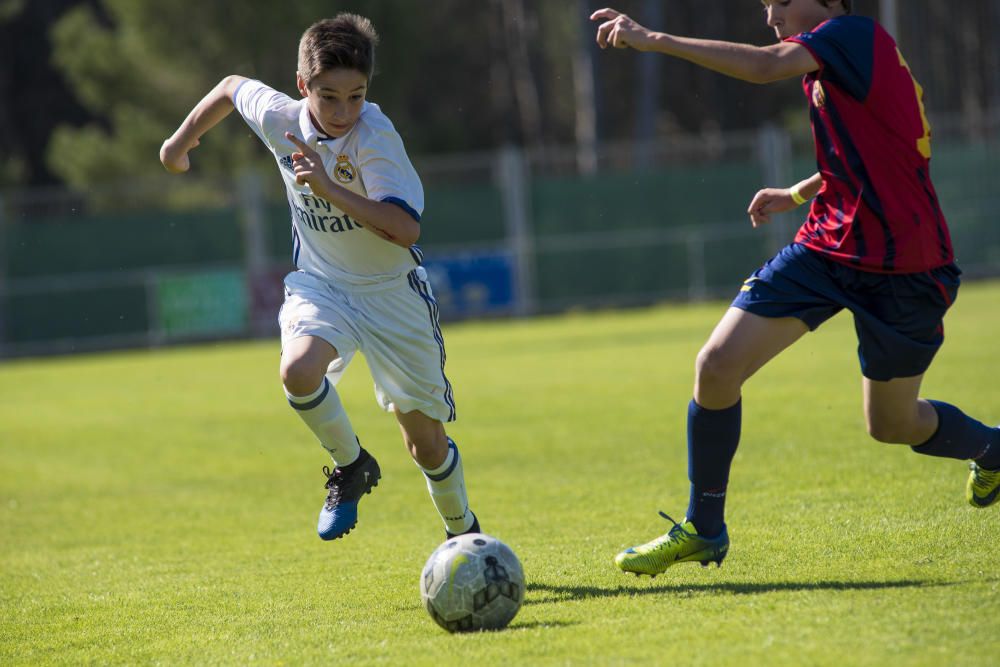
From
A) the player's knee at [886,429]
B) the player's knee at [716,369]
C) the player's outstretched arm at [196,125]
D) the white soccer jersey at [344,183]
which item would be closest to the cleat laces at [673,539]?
the player's knee at [716,369]

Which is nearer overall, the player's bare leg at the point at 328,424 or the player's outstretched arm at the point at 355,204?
the player's outstretched arm at the point at 355,204

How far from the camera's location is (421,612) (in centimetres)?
482

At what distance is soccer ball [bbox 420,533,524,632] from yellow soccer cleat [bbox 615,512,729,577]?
634 millimetres

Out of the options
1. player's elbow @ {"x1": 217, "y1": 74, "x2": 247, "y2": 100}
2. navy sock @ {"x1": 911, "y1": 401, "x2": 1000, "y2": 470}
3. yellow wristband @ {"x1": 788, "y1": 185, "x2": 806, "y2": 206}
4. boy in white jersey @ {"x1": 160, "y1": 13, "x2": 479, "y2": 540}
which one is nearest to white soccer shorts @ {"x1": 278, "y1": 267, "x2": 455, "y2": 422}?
boy in white jersey @ {"x1": 160, "y1": 13, "x2": 479, "y2": 540}

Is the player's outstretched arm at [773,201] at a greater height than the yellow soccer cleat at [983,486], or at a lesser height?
greater

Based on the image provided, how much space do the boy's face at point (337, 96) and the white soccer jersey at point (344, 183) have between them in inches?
4.4

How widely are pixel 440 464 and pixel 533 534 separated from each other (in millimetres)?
942

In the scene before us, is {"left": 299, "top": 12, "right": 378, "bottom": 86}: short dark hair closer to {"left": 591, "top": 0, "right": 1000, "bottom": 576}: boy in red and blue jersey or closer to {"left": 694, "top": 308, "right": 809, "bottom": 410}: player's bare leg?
{"left": 591, "top": 0, "right": 1000, "bottom": 576}: boy in red and blue jersey

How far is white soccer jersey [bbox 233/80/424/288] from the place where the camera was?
5230 mm

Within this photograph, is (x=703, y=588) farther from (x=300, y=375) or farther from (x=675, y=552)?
(x=300, y=375)

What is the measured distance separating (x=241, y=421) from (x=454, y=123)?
77.9 feet

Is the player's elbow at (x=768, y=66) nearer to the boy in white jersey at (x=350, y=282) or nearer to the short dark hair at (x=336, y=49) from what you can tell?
the boy in white jersey at (x=350, y=282)

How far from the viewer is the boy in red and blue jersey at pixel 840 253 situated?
4.51 metres

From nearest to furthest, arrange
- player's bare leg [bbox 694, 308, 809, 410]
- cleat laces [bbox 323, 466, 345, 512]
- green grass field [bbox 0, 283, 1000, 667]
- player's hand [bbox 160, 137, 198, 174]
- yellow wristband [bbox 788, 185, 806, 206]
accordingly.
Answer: green grass field [bbox 0, 283, 1000, 667] < player's bare leg [bbox 694, 308, 809, 410] < yellow wristband [bbox 788, 185, 806, 206] < cleat laces [bbox 323, 466, 345, 512] < player's hand [bbox 160, 137, 198, 174]
